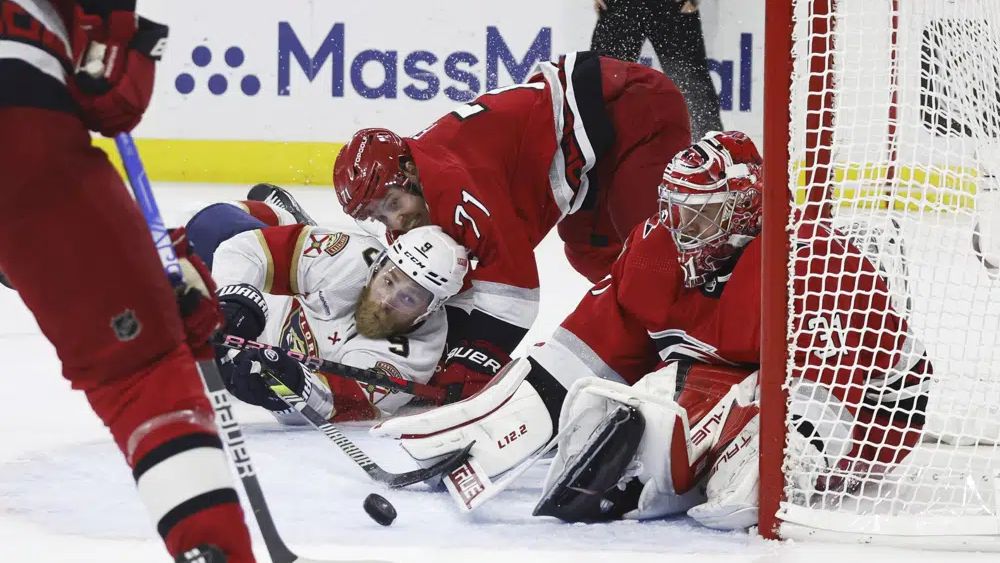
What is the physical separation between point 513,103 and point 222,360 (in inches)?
41.4

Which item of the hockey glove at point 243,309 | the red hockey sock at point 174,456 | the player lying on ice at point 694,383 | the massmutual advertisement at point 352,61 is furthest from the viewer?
the massmutual advertisement at point 352,61

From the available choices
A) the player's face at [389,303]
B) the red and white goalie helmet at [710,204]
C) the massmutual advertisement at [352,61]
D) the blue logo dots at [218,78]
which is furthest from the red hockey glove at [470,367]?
the blue logo dots at [218,78]

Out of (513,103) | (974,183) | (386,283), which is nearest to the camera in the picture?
(974,183)

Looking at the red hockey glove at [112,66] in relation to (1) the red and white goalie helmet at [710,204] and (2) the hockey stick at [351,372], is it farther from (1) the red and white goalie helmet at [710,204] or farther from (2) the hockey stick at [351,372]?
(2) the hockey stick at [351,372]

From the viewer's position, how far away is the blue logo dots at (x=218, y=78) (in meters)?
6.47

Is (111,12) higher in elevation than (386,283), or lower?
higher

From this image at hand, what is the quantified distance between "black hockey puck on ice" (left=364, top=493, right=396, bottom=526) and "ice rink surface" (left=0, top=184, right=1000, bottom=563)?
0.7 inches

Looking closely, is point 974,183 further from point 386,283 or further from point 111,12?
point 111,12

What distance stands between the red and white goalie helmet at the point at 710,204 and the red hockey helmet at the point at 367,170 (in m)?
0.86

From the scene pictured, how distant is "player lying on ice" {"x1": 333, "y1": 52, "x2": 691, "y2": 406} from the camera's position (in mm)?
3000

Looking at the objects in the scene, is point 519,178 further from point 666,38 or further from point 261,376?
point 666,38

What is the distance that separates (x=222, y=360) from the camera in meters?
2.72

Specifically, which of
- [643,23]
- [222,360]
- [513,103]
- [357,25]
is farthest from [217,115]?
[222,360]

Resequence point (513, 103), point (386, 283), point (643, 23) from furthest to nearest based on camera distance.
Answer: point (643, 23)
point (513, 103)
point (386, 283)
